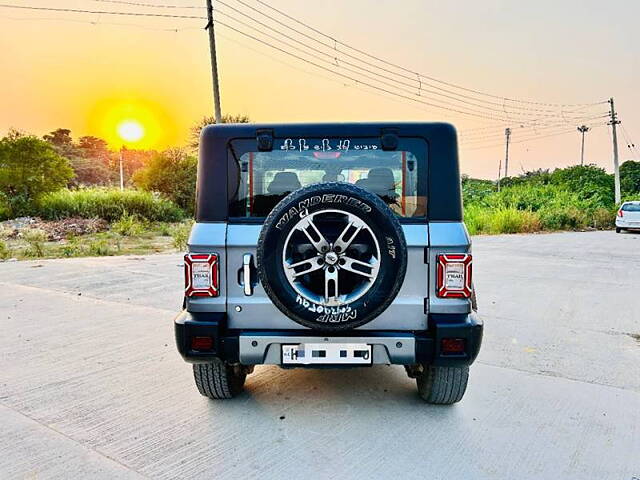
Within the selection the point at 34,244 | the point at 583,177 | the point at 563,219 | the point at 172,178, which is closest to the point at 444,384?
the point at 34,244

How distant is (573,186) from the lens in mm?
38094

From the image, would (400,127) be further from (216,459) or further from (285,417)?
(216,459)

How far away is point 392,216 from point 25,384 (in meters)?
3.03

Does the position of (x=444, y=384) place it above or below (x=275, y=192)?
below

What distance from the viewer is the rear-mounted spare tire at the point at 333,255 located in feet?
8.65

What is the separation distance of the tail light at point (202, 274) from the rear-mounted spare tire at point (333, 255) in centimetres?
34

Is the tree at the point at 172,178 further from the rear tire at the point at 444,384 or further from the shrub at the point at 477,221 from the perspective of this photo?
the rear tire at the point at 444,384

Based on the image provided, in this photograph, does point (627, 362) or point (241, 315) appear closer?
point (241, 315)

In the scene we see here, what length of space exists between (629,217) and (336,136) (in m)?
21.1

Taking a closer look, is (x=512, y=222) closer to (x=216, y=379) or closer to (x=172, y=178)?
(x=172, y=178)

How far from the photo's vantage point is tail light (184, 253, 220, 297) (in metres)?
2.87

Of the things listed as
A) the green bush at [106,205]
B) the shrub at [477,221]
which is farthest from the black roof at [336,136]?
the green bush at [106,205]

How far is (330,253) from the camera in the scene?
2.65 m

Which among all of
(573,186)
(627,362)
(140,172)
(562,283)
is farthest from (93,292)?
(573,186)
